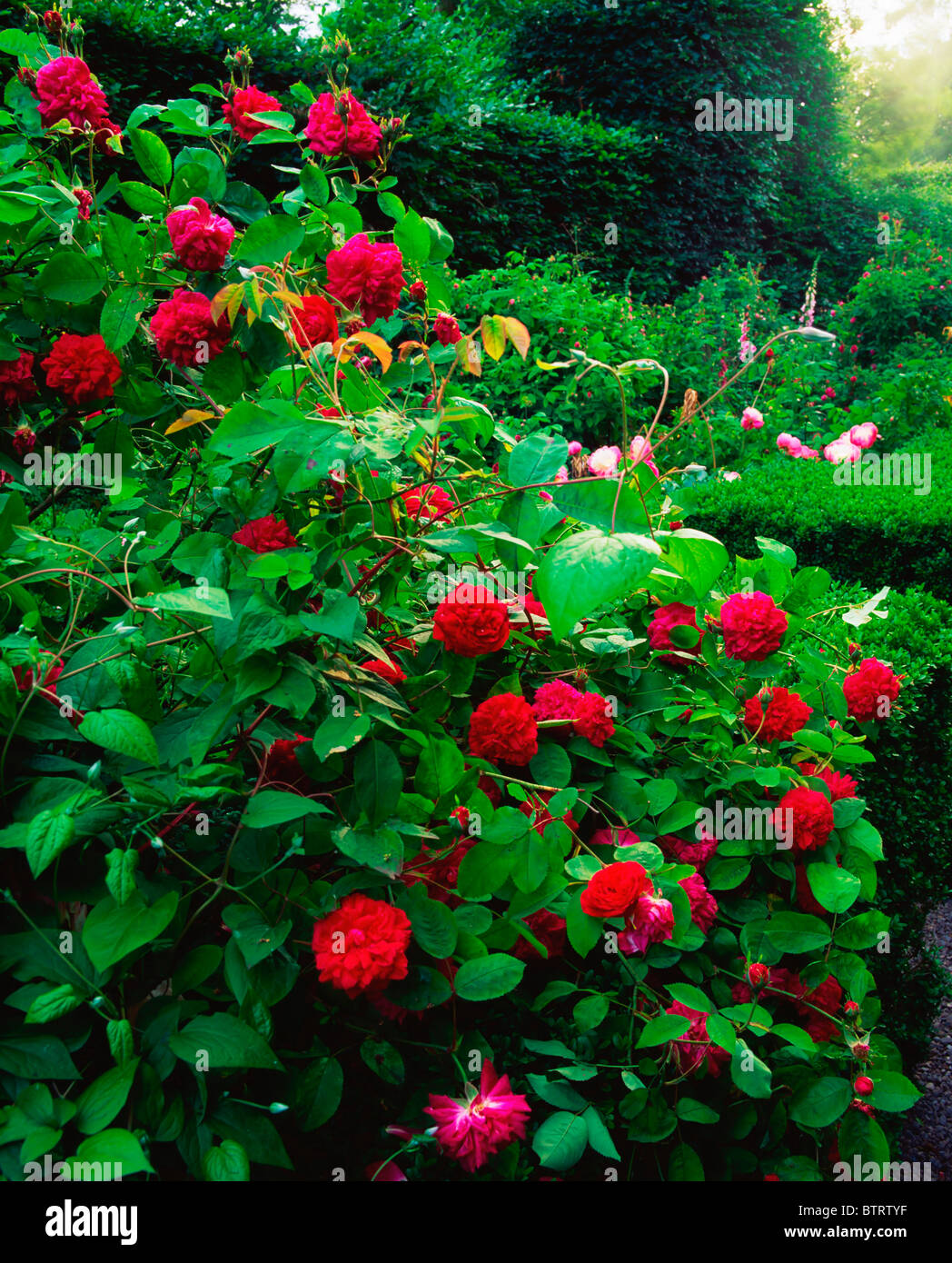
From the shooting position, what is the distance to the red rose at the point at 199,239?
4.42ft

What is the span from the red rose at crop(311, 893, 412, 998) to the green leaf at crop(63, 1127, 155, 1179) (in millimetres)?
250

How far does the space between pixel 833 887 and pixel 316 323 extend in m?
1.23

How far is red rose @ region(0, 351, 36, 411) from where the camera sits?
156cm

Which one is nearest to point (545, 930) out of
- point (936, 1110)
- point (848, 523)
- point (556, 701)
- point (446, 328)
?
point (556, 701)

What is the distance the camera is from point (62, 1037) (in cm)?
107

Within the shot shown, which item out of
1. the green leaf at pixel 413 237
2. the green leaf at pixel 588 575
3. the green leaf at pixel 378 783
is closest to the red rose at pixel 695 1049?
the green leaf at pixel 378 783

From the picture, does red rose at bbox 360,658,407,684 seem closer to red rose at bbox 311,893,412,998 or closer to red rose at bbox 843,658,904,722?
red rose at bbox 311,893,412,998

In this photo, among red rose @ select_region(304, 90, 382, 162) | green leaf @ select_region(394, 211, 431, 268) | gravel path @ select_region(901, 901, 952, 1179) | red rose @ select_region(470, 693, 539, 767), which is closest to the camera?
red rose @ select_region(470, 693, 539, 767)

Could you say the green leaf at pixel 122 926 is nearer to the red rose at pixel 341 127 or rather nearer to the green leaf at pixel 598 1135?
the green leaf at pixel 598 1135

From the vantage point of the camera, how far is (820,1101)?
1327 millimetres

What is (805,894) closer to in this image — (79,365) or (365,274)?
(365,274)

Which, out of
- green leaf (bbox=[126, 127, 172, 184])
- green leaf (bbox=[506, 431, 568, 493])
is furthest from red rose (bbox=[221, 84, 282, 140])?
green leaf (bbox=[506, 431, 568, 493])

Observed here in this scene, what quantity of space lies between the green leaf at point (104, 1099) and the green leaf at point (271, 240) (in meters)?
1.10
